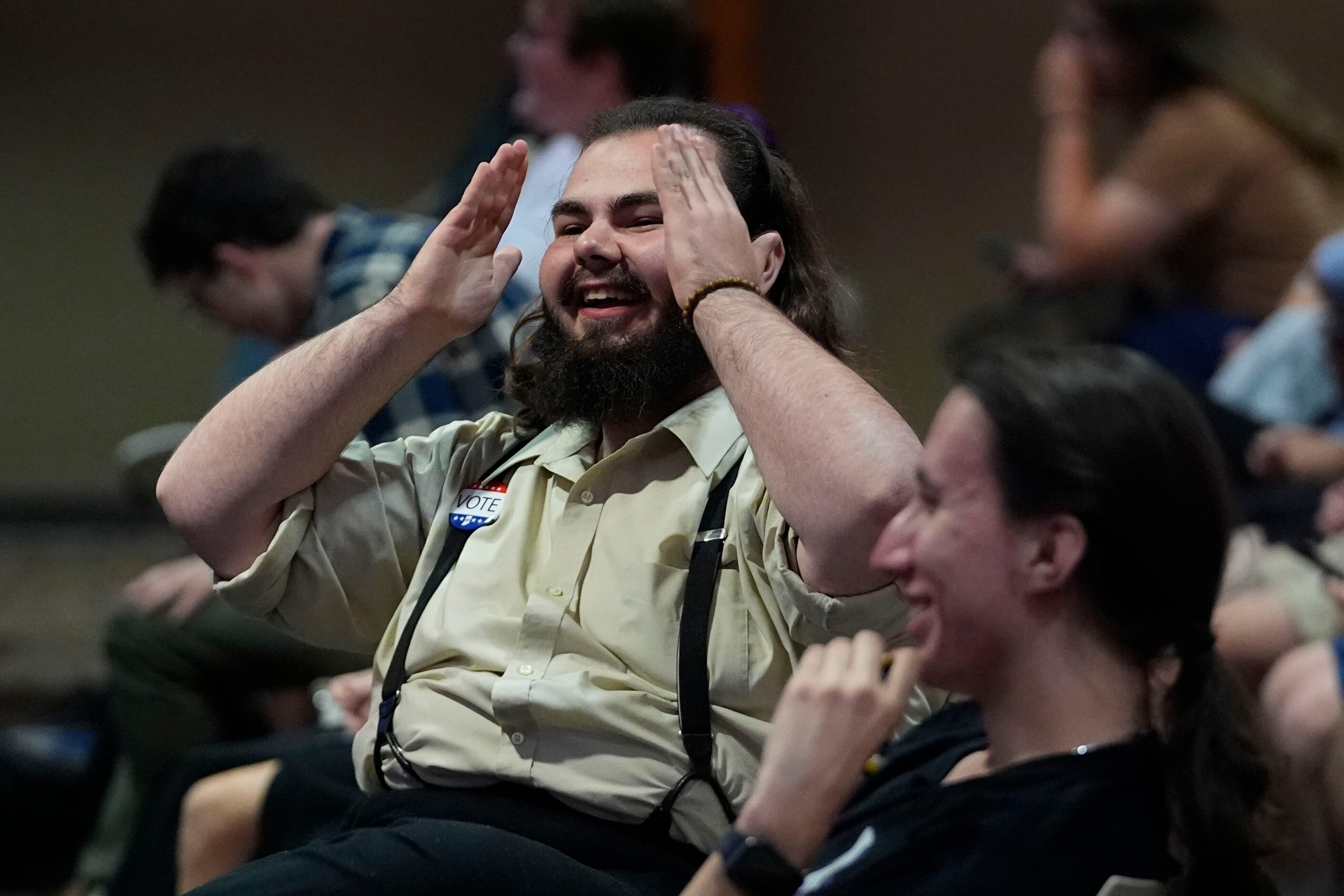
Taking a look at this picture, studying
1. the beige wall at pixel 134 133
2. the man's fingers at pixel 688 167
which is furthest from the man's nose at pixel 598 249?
the beige wall at pixel 134 133

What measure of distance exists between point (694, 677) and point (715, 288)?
38 centimetres

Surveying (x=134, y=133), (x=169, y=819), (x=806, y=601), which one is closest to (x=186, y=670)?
(x=169, y=819)

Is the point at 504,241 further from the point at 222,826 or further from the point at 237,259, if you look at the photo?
the point at 222,826

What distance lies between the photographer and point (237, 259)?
10.1ft

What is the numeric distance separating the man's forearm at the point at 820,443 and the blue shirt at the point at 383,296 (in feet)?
2.06

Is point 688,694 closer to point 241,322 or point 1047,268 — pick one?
point 241,322

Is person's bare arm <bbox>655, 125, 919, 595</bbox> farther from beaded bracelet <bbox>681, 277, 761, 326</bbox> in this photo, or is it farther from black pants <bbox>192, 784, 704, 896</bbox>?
black pants <bbox>192, 784, 704, 896</bbox>

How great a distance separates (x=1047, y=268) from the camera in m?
3.69

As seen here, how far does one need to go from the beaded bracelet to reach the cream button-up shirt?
17 cm

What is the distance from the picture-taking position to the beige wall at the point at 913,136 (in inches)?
206

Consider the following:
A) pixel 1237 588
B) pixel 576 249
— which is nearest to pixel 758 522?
pixel 576 249

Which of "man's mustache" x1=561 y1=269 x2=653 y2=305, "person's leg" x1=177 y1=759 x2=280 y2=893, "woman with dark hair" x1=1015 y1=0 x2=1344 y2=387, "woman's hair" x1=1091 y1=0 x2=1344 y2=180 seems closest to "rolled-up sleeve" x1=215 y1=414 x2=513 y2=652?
"man's mustache" x1=561 y1=269 x2=653 y2=305

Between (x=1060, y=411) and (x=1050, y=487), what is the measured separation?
60mm

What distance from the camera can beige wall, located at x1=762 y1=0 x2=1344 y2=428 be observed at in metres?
5.23
